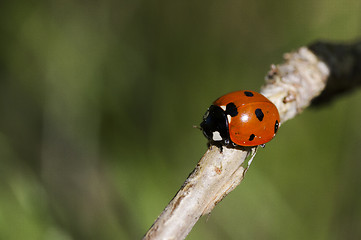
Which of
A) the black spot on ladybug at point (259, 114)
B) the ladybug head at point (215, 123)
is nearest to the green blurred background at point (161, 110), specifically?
the ladybug head at point (215, 123)

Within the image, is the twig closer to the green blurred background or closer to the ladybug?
the ladybug

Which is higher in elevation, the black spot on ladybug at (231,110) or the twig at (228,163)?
the black spot on ladybug at (231,110)

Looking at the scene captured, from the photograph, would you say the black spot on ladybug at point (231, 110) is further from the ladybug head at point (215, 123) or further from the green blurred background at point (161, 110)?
the green blurred background at point (161, 110)

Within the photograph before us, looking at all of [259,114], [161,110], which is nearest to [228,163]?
[259,114]

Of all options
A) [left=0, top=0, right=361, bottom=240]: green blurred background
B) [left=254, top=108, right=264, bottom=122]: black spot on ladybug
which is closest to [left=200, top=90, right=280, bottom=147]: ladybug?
[left=254, top=108, right=264, bottom=122]: black spot on ladybug

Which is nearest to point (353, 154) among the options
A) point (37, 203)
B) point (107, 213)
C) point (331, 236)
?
point (331, 236)

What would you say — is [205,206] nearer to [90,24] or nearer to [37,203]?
[37,203]

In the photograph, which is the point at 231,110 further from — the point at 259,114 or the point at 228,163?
the point at 228,163
